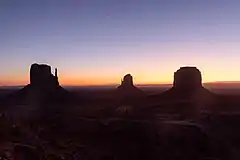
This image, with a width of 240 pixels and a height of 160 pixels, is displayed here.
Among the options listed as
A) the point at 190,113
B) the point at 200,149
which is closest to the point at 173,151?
the point at 200,149

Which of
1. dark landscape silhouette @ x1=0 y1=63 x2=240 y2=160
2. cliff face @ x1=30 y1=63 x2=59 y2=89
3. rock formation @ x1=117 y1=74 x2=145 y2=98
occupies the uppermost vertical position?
cliff face @ x1=30 y1=63 x2=59 y2=89

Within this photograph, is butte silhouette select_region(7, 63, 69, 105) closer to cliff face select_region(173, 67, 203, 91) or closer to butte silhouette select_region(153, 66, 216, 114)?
butte silhouette select_region(153, 66, 216, 114)

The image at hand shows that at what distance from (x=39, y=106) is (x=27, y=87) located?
506 inches

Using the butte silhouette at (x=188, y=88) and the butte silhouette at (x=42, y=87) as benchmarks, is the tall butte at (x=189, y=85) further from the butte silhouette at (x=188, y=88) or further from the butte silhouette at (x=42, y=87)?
the butte silhouette at (x=42, y=87)

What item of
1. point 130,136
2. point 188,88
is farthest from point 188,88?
point 130,136

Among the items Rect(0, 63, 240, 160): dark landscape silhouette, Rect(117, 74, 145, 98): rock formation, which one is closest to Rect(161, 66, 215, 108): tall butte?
Rect(0, 63, 240, 160): dark landscape silhouette

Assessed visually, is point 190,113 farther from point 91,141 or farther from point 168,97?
point 91,141

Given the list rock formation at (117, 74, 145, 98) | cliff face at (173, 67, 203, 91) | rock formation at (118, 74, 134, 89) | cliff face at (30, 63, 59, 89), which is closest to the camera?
cliff face at (173, 67, 203, 91)

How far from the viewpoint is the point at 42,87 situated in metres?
103

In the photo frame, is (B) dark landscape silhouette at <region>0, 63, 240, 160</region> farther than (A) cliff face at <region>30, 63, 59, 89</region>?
No

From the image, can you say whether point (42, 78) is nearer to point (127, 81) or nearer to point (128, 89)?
point (127, 81)

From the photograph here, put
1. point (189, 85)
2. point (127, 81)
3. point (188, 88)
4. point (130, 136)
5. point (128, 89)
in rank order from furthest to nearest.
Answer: point (127, 81), point (128, 89), point (189, 85), point (188, 88), point (130, 136)

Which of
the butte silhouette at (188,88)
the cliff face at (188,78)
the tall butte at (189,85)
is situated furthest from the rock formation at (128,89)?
the cliff face at (188,78)

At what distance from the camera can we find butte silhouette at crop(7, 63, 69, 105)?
10231cm
